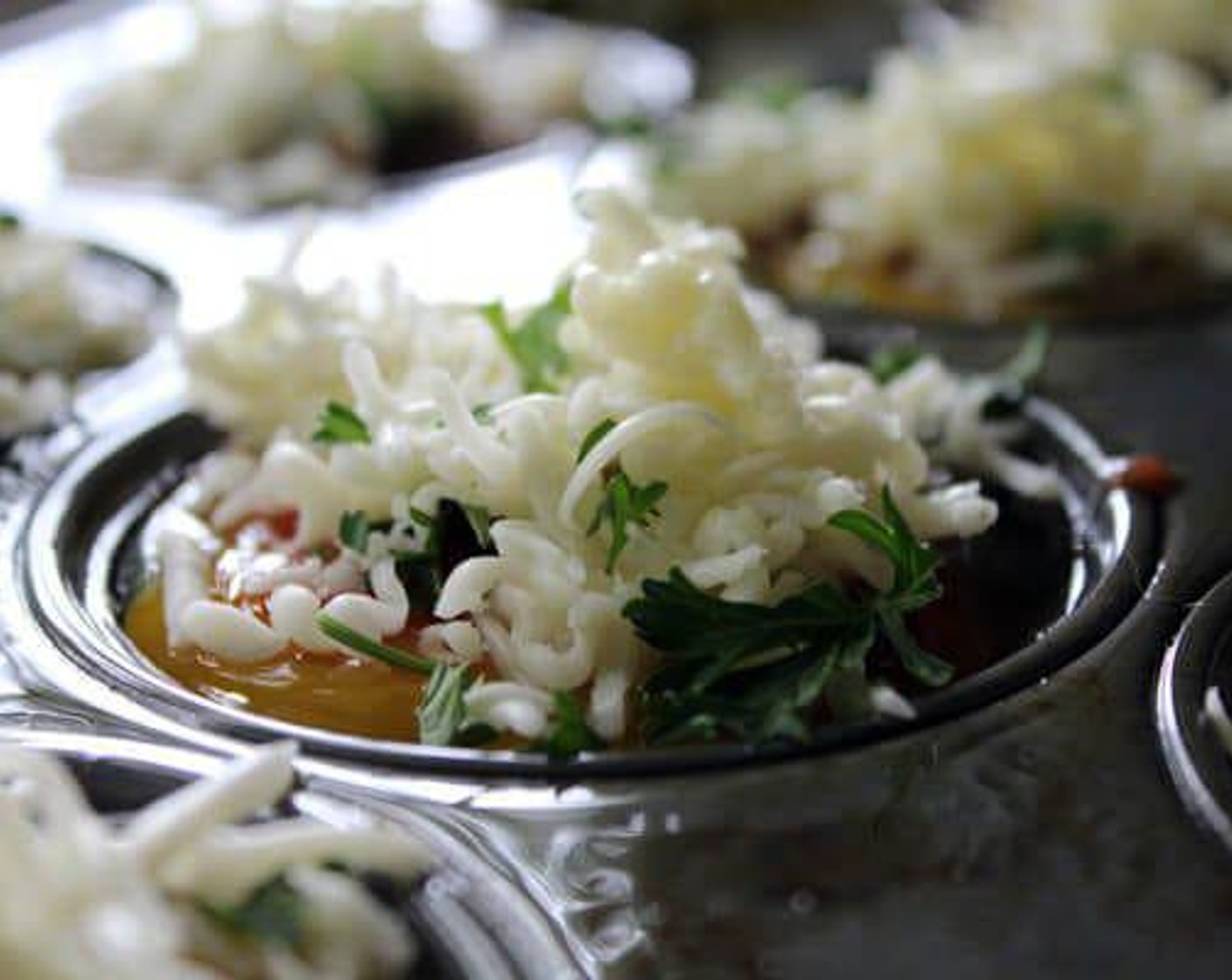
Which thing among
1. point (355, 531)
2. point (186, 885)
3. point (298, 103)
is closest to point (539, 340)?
point (355, 531)

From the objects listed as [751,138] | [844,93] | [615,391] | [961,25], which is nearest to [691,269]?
[615,391]

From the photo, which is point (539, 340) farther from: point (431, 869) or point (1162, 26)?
point (1162, 26)

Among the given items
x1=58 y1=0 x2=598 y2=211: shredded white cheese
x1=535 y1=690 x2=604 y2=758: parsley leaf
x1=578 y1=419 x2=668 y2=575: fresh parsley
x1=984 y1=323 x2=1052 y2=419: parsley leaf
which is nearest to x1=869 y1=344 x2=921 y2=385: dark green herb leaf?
x1=984 y1=323 x2=1052 y2=419: parsley leaf

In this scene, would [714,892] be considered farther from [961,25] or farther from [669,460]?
[961,25]

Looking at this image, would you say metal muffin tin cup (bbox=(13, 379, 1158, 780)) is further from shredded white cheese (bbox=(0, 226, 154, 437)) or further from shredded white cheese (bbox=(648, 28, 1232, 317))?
shredded white cheese (bbox=(648, 28, 1232, 317))

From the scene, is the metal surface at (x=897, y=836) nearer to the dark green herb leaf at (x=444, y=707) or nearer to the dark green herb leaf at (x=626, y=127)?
the dark green herb leaf at (x=444, y=707)
